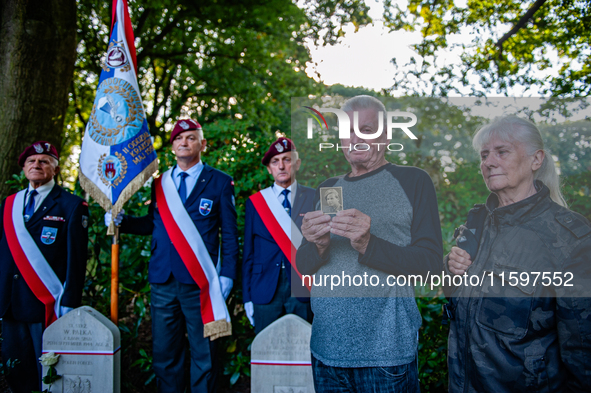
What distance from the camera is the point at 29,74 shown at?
4.04 m

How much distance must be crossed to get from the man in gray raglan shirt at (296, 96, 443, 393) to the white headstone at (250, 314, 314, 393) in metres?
0.88

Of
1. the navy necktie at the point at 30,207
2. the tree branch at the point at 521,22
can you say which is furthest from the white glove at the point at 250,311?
the tree branch at the point at 521,22

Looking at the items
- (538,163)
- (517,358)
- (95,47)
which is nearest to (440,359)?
(517,358)

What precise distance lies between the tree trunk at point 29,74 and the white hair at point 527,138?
415 cm

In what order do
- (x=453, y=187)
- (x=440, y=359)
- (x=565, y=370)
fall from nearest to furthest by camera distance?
(x=565, y=370) < (x=453, y=187) < (x=440, y=359)

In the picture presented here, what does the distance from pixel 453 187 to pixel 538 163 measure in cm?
108

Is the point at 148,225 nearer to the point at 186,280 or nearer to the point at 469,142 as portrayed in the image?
the point at 186,280

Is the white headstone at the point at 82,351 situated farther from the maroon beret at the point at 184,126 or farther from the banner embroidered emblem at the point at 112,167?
the maroon beret at the point at 184,126

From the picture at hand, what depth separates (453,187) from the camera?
8.56 feet

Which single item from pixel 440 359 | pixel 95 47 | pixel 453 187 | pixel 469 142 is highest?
pixel 95 47

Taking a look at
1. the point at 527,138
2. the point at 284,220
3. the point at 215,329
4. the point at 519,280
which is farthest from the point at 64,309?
the point at 527,138

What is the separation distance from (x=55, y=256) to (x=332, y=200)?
2.40m

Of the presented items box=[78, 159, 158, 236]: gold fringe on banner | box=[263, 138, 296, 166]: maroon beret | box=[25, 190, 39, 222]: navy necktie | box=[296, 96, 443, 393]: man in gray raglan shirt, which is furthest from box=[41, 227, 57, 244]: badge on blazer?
box=[296, 96, 443, 393]: man in gray raglan shirt

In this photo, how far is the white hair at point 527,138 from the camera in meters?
1.51
